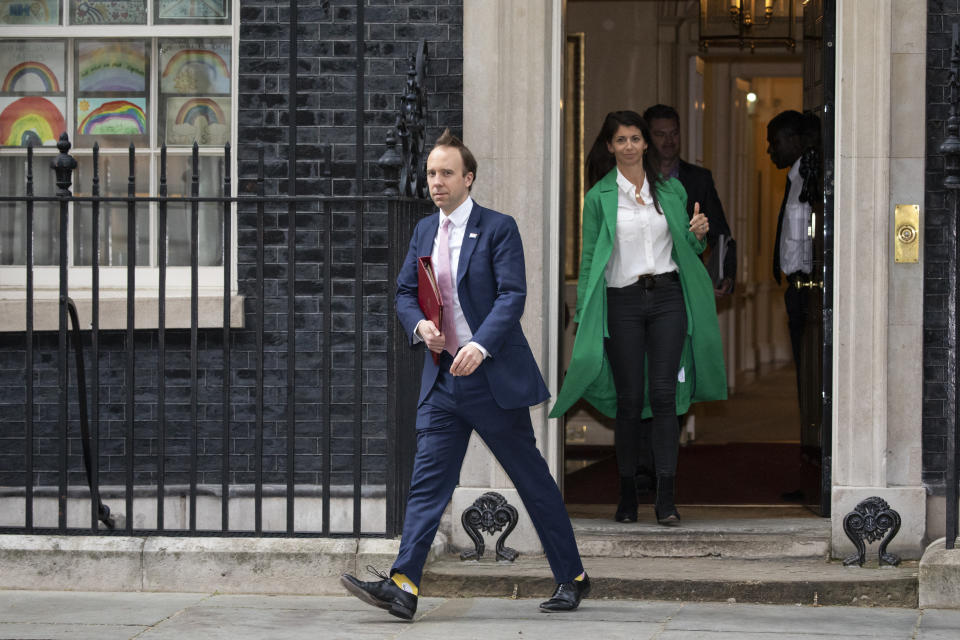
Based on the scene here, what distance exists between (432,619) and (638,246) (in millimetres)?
2054

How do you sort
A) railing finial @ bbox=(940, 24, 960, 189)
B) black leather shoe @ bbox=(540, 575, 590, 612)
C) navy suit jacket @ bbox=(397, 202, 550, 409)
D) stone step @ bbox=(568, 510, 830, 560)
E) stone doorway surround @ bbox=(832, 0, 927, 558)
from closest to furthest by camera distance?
navy suit jacket @ bbox=(397, 202, 550, 409)
black leather shoe @ bbox=(540, 575, 590, 612)
railing finial @ bbox=(940, 24, 960, 189)
stone doorway surround @ bbox=(832, 0, 927, 558)
stone step @ bbox=(568, 510, 830, 560)

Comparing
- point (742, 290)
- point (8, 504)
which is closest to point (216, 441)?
point (8, 504)

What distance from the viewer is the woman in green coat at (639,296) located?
23.2 ft

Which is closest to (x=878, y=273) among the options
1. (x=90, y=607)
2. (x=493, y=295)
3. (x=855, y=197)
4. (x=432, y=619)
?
(x=855, y=197)

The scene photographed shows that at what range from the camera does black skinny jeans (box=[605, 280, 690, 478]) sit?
7.09m

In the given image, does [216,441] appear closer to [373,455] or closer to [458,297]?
[373,455]

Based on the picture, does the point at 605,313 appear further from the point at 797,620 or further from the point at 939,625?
the point at 939,625

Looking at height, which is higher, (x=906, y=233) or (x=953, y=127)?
(x=953, y=127)

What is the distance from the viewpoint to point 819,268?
7.68 metres

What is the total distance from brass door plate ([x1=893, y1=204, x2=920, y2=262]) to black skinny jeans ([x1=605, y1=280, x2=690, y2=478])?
0.98 meters

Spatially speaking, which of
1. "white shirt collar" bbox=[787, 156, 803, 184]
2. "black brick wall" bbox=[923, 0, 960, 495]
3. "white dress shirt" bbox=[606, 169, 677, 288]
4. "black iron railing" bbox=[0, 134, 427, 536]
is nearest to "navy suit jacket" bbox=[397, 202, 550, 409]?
"black iron railing" bbox=[0, 134, 427, 536]

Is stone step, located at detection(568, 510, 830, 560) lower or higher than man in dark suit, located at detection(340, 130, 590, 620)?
lower

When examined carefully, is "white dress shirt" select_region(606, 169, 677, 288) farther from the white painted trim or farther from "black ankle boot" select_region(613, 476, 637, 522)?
"black ankle boot" select_region(613, 476, 637, 522)

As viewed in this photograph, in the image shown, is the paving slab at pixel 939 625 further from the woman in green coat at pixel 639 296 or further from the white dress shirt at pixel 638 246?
the white dress shirt at pixel 638 246
